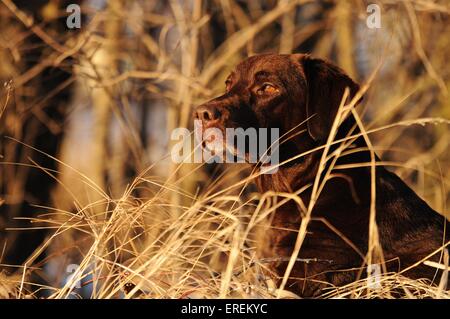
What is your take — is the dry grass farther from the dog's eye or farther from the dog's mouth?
the dog's eye

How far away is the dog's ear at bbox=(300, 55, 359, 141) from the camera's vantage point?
4.03 meters

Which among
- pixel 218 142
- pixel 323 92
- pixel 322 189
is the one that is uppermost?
pixel 323 92

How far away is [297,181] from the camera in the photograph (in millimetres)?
4121

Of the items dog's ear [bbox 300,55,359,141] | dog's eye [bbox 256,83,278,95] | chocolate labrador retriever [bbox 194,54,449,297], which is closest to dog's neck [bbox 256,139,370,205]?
chocolate labrador retriever [bbox 194,54,449,297]

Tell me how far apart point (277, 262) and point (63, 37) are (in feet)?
11.9

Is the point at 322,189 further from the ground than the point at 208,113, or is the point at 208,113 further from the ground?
the point at 208,113

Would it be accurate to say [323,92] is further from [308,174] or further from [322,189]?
[322,189]

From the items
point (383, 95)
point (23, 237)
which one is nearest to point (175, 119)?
point (23, 237)

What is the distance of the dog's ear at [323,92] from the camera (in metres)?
4.03

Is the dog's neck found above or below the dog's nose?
below

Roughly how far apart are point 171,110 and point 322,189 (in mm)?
4385

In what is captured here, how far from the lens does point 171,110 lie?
809cm

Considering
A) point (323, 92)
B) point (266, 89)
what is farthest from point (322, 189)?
point (266, 89)

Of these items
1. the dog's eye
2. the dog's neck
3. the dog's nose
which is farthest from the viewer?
the dog's eye
